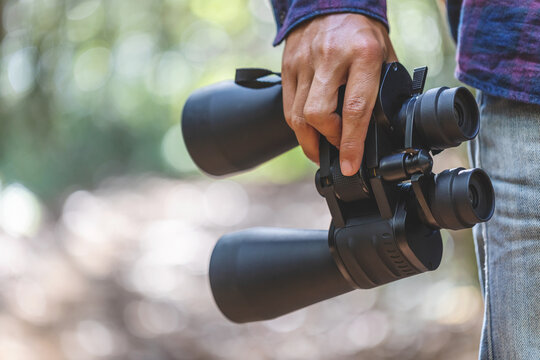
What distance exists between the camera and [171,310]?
9.97 feet

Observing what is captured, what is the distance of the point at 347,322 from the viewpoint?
2916 mm

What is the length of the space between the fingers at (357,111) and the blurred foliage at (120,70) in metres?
2.85

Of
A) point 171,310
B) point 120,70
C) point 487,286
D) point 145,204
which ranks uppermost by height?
point 487,286

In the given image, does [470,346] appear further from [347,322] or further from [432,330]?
[347,322]

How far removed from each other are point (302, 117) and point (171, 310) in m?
2.41

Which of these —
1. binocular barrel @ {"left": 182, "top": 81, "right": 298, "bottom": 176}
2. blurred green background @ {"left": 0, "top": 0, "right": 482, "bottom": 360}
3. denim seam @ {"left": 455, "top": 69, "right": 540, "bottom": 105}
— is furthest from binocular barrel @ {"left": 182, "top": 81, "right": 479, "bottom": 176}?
blurred green background @ {"left": 0, "top": 0, "right": 482, "bottom": 360}

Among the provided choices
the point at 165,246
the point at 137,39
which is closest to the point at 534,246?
the point at 165,246

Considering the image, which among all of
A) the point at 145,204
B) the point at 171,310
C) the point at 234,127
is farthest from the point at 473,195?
the point at 145,204

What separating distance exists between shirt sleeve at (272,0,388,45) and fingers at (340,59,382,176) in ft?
0.31

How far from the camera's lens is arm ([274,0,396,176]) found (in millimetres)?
741

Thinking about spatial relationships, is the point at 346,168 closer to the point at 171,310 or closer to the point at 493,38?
the point at 493,38

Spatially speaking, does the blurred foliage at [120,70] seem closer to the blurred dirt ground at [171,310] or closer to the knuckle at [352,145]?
the blurred dirt ground at [171,310]

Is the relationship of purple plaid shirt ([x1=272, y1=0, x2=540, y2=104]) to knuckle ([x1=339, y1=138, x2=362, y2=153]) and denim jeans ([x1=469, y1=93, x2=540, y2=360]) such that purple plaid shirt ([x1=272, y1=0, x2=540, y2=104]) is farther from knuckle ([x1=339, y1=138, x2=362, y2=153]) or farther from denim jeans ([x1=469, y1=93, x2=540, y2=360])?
knuckle ([x1=339, y1=138, x2=362, y2=153])

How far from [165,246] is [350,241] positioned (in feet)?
9.21
